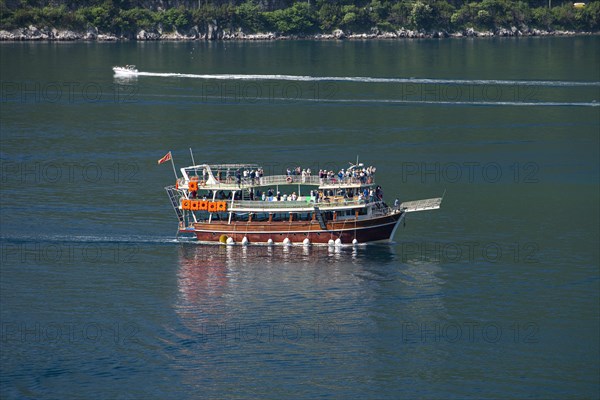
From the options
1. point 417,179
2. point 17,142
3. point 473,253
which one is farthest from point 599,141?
point 17,142

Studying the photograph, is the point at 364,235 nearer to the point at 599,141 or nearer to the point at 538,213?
the point at 538,213

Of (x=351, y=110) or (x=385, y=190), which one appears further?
(x=351, y=110)

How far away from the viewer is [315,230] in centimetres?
9956

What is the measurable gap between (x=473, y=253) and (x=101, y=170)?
50.3 meters

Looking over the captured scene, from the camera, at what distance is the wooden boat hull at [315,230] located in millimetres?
99375

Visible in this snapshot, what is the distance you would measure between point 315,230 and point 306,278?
10.0 m

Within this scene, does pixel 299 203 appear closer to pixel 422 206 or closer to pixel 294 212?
pixel 294 212

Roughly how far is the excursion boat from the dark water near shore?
5.70 ft

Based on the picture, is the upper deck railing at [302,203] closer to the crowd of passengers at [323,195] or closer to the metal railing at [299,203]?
the metal railing at [299,203]

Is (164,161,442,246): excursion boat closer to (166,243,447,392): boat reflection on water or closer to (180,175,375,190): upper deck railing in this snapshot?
(180,175,375,190): upper deck railing

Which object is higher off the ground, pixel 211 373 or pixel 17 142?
pixel 17 142

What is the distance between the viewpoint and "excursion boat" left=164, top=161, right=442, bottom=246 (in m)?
99.5

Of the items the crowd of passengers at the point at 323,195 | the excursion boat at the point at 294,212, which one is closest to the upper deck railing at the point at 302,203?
the excursion boat at the point at 294,212

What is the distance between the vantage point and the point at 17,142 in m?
145
